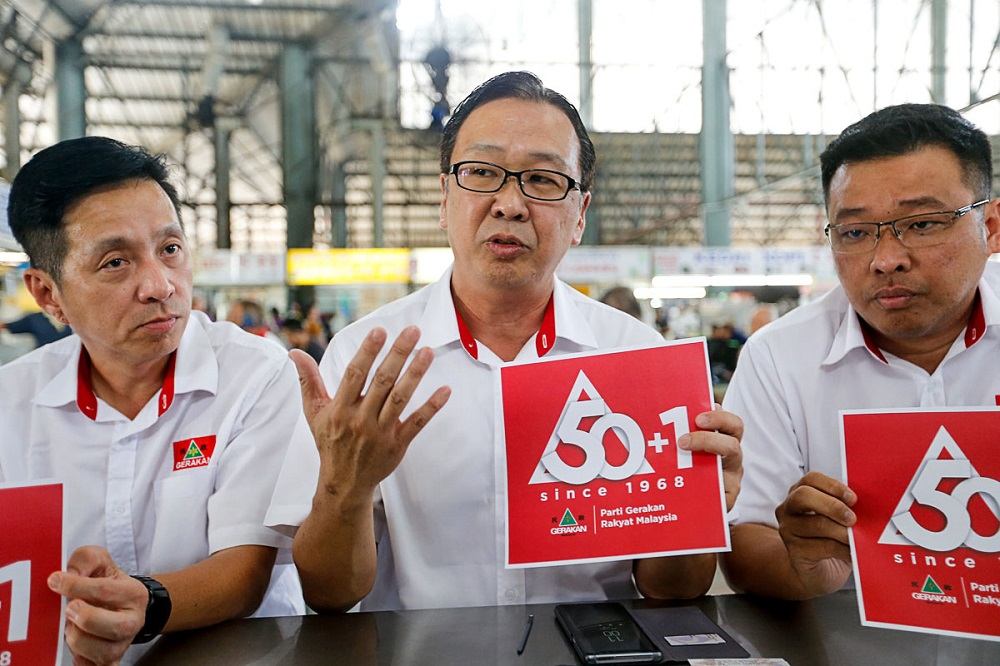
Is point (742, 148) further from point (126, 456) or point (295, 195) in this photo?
point (126, 456)

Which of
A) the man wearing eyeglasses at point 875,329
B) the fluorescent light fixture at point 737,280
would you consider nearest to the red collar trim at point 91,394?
the man wearing eyeglasses at point 875,329

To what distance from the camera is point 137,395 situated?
1476 mm

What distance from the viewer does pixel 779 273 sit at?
343 inches

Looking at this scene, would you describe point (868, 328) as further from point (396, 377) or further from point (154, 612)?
point (154, 612)

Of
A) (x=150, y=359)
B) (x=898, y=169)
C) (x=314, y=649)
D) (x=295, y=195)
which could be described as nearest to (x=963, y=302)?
(x=898, y=169)

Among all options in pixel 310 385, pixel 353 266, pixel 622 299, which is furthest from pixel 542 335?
pixel 353 266

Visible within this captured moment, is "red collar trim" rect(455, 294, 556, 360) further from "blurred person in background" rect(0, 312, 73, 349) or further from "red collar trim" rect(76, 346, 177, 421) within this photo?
"blurred person in background" rect(0, 312, 73, 349)

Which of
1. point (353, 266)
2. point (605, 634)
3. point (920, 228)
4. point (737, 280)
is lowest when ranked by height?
point (605, 634)

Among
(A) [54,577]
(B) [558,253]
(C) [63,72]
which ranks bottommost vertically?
(A) [54,577]

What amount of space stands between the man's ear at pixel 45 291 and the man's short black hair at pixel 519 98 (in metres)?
0.79

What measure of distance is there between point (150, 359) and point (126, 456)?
0.19 metres

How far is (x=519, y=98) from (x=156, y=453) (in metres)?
1.00

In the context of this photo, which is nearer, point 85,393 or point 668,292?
point 85,393

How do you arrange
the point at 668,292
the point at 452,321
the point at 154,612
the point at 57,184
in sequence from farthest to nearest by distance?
1. the point at 668,292
2. the point at 452,321
3. the point at 57,184
4. the point at 154,612
